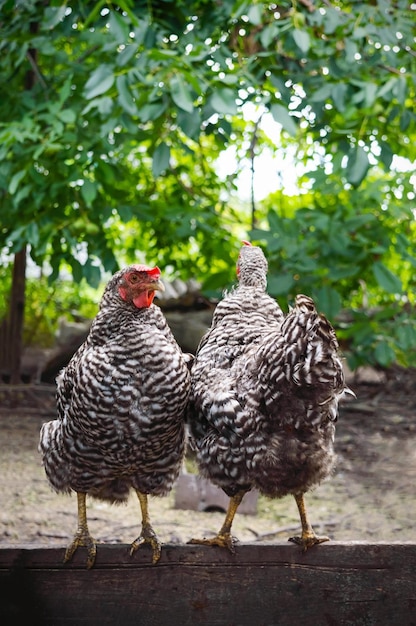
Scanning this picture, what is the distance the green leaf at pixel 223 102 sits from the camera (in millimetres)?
2996

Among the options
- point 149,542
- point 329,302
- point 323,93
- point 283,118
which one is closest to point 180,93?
point 283,118

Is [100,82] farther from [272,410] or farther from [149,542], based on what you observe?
[149,542]

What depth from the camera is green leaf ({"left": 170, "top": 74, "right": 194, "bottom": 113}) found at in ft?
9.65

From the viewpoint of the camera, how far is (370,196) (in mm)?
4918

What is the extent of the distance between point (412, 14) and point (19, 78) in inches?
98.0

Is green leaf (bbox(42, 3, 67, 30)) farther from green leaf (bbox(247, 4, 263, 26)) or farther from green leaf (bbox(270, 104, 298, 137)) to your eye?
green leaf (bbox(270, 104, 298, 137))

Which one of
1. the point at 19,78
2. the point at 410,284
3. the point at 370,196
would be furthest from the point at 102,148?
the point at 410,284

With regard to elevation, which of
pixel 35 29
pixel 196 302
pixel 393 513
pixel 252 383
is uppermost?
pixel 35 29

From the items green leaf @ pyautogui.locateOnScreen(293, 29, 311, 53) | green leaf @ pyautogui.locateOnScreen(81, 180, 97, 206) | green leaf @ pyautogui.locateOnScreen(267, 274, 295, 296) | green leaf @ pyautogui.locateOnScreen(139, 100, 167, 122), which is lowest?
green leaf @ pyautogui.locateOnScreen(267, 274, 295, 296)

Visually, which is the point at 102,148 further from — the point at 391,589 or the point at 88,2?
the point at 391,589

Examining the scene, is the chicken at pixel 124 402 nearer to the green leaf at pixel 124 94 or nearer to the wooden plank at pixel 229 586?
the wooden plank at pixel 229 586

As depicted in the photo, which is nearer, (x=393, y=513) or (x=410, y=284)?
(x=393, y=513)

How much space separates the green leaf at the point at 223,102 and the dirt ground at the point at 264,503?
5.59 ft

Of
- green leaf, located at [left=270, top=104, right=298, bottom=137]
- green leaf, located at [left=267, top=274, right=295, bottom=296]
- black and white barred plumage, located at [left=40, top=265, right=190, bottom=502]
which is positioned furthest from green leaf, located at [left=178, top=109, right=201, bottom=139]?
green leaf, located at [left=267, top=274, right=295, bottom=296]
